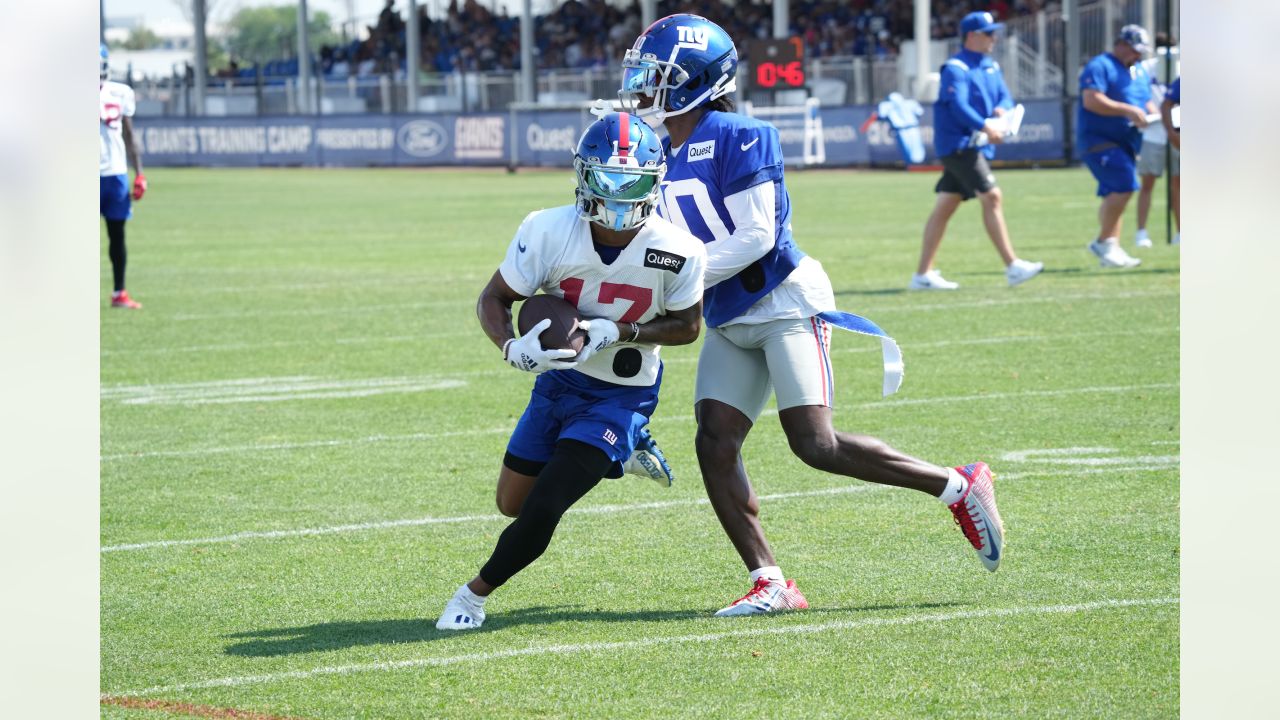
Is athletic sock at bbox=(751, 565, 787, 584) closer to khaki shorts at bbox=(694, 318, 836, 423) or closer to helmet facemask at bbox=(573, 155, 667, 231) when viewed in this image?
khaki shorts at bbox=(694, 318, 836, 423)

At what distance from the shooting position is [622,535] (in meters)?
5.80

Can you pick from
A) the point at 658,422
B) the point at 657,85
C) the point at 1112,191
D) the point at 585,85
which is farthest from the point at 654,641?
the point at 585,85

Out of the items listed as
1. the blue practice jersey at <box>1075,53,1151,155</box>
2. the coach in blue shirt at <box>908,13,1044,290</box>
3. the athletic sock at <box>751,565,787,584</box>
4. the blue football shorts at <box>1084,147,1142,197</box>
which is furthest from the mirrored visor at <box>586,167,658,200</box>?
the blue practice jersey at <box>1075,53,1151,155</box>

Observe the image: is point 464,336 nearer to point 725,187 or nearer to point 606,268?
point 725,187

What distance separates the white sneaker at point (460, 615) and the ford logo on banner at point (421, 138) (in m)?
34.9

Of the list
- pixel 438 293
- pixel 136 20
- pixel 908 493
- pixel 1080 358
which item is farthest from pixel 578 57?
pixel 136 20

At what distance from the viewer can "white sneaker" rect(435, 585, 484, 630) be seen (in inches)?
180

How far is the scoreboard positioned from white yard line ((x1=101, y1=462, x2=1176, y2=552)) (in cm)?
2767

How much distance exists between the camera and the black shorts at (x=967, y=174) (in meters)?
12.3

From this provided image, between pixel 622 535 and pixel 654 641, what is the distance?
1.43m

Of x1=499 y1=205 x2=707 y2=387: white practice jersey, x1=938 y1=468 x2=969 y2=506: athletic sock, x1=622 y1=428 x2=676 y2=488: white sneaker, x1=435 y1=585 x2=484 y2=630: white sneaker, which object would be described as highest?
x1=499 y1=205 x2=707 y2=387: white practice jersey

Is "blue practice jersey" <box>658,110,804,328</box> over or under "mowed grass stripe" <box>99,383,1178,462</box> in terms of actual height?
over

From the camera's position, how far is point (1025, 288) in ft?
41.9

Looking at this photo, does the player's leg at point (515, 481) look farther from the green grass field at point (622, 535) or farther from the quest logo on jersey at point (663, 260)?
the quest logo on jersey at point (663, 260)
